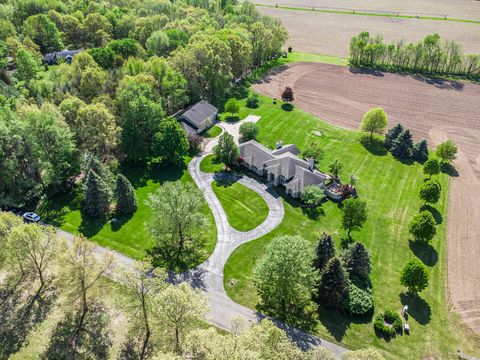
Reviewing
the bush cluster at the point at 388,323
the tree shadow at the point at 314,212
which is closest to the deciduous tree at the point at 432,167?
the tree shadow at the point at 314,212

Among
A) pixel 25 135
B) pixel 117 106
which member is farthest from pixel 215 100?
pixel 25 135

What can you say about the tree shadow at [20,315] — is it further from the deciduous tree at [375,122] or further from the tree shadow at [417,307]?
the deciduous tree at [375,122]

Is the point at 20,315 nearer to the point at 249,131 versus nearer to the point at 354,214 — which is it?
the point at 354,214

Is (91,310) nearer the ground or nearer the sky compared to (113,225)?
nearer the ground

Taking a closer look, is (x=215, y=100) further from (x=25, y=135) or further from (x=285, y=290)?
(x=285, y=290)

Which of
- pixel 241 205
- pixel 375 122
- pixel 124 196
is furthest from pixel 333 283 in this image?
pixel 375 122

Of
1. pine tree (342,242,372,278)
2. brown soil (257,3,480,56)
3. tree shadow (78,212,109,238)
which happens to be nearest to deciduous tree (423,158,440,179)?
pine tree (342,242,372,278)

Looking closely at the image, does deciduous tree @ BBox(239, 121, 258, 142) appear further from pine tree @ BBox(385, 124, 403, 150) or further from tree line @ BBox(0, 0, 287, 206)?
pine tree @ BBox(385, 124, 403, 150)
